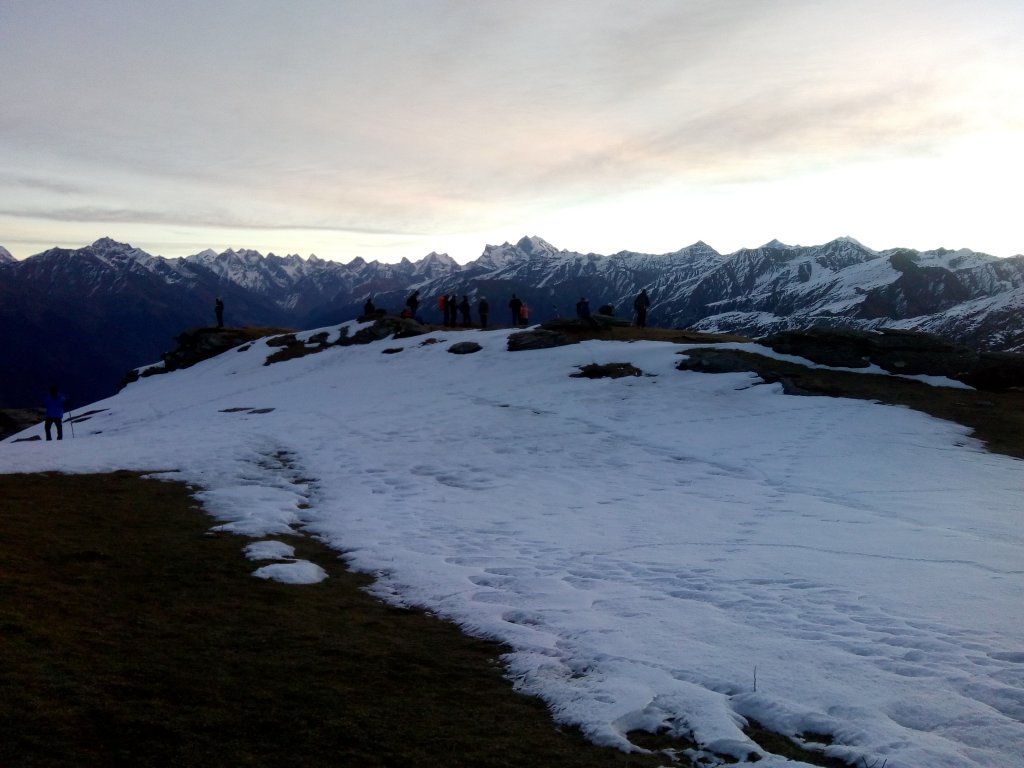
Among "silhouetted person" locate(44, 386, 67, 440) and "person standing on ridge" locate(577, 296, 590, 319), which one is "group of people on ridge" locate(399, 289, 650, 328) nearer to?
"person standing on ridge" locate(577, 296, 590, 319)

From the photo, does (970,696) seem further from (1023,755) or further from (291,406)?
(291,406)

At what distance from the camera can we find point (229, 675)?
23.1 ft

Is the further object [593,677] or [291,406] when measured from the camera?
[291,406]

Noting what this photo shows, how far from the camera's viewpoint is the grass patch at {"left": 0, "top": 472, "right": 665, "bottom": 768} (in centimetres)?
564

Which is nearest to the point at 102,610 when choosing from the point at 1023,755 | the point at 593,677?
the point at 593,677

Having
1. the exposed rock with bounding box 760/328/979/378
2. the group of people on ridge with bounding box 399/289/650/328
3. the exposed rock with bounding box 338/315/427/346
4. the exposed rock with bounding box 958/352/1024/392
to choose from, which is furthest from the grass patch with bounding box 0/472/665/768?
the exposed rock with bounding box 338/315/427/346

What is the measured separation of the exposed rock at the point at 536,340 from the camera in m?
43.0

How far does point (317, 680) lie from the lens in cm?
715

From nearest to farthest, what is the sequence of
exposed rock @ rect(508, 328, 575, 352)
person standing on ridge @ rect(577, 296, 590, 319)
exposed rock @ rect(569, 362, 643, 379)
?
exposed rock @ rect(569, 362, 643, 379) → exposed rock @ rect(508, 328, 575, 352) → person standing on ridge @ rect(577, 296, 590, 319)

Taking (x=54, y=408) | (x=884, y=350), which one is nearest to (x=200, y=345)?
→ (x=54, y=408)

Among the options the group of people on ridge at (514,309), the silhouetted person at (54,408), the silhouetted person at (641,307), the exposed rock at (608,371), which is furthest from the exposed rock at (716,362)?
the silhouetted person at (54,408)

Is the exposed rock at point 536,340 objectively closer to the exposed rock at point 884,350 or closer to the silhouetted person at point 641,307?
the silhouetted person at point 641,307

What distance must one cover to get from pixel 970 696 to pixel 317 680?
6741 millimetres

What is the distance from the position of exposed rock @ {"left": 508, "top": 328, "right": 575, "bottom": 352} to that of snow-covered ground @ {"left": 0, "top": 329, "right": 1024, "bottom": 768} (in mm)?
8392
